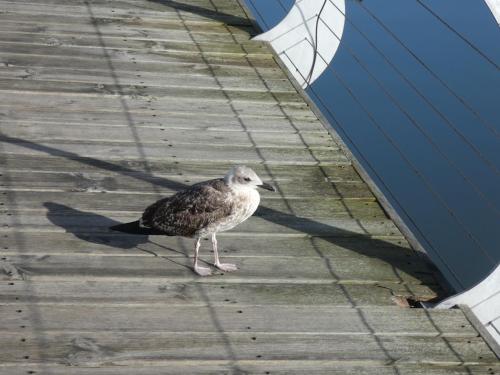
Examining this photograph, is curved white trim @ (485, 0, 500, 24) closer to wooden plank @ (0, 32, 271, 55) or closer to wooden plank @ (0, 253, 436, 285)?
wooden plank @ (0, 253, 436, 285)

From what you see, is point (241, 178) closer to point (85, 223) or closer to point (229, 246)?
point (229, 246)

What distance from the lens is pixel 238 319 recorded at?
421 cm

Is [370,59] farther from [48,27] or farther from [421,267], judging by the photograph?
[421,267]

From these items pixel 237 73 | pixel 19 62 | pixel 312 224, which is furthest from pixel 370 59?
pixel 312 224

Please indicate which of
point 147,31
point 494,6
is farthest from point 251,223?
point 147,31

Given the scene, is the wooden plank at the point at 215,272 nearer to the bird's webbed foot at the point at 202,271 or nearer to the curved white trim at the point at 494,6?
the bird's webbed foot at the point at 202,271

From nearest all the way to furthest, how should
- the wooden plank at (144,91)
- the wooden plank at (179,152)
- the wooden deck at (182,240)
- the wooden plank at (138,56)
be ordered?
the wooden deck at (182,240), the wooden plank at (179,152), the wooden plank at (144,91), the wooden plank at (138,56)

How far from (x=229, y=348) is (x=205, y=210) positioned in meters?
0.71

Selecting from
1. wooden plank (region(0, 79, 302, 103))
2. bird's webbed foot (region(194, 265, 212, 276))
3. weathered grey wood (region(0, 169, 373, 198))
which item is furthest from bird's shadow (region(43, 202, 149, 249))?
wooden plank (region(0, 79, 302, 103))

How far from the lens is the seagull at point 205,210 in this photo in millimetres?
4457

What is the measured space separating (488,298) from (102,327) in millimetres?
1625

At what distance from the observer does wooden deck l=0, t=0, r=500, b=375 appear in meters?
4.00

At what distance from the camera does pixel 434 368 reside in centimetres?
400

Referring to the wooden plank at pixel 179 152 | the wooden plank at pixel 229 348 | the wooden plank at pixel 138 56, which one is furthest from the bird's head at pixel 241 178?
the wooden plank at pixel 138 56
